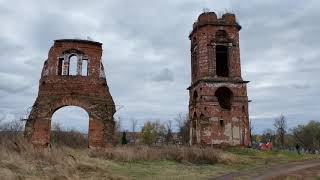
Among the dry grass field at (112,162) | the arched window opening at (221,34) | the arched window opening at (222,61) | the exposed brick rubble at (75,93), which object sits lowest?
the dry grass field at (112,162)

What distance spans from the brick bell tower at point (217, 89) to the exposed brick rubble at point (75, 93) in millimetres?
7305

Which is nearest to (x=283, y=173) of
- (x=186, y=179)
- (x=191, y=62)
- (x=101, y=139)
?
(x=186, y=179)

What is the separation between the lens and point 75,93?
894 inches

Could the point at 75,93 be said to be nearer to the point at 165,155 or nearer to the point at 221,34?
the point at 165,155

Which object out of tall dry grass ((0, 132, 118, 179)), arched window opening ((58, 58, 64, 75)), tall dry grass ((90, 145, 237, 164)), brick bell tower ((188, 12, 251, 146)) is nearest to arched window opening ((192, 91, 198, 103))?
brick bell tower ((188, 12, 251, 146))

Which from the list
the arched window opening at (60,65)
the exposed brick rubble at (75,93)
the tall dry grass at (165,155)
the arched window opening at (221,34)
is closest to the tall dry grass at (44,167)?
the tall dry grass at (165,155)

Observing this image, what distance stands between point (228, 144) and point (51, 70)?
12330 mm

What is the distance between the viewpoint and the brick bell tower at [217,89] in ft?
90.0

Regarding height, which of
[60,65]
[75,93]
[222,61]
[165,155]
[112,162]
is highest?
[222,61]

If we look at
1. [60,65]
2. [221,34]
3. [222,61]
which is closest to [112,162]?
[60,65]

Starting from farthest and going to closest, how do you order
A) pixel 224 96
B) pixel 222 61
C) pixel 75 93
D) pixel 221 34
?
pixel 222 61
pixel 224 96
pixel 221 34
pixel 75 93

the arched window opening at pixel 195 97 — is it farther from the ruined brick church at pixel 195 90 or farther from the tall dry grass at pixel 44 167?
the tall dry grass at pixel 44 167

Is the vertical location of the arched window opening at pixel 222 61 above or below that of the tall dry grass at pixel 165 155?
above

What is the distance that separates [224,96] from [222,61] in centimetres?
268
